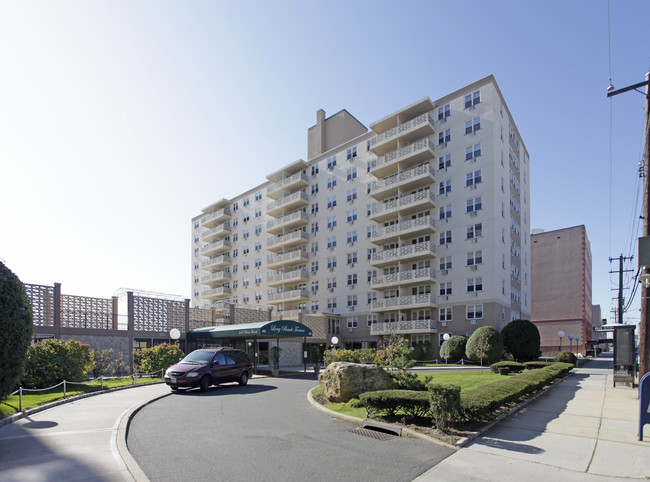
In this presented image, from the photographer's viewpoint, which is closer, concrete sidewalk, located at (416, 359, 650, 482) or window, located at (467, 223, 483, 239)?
concrete sidewalk, located at (416, 359, 650, 482)

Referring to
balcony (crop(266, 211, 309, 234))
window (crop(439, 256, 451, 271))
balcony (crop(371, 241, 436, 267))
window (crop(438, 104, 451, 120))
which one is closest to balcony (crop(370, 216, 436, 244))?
balcony (crop(371, 241, 436, 267))

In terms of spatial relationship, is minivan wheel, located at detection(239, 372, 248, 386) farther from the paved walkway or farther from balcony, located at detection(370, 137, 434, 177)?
balcony, located at detection(370, 137, 434, 177)

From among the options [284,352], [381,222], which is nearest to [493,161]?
[381,222]

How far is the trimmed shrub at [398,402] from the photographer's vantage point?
9688 mm

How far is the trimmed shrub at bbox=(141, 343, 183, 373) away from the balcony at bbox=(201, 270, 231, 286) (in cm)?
4171

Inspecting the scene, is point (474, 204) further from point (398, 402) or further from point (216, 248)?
point (216, 248)

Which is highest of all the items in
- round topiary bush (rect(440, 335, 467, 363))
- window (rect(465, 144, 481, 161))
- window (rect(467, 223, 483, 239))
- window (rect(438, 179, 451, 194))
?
window (rect(465, 144, 481, 161))

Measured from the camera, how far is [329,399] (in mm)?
13812

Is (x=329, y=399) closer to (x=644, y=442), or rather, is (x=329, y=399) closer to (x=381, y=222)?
(x=644, y=442)

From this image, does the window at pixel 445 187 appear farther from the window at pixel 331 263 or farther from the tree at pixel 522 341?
the window at pixel 331 263

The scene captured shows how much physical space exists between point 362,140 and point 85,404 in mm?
39874

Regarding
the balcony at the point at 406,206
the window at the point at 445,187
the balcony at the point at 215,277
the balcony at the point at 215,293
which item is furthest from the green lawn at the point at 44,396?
the balcony at the point at 215,277

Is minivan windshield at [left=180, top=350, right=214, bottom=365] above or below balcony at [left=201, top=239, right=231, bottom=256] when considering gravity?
below

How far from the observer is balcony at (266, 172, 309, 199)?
54562 millimetres
